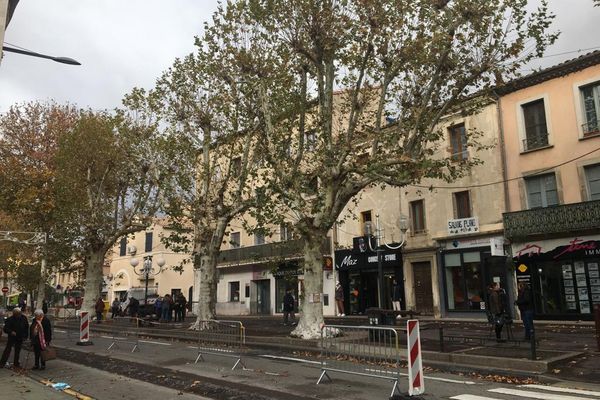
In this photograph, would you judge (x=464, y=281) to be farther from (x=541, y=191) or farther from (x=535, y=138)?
(x=535, y=138)

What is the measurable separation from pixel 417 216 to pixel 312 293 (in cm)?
1282

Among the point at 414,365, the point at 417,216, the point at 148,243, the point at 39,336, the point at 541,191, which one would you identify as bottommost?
the point at 414,365

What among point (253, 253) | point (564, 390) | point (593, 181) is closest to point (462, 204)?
point (593, 181)

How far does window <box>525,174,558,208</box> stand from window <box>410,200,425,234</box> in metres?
5.72

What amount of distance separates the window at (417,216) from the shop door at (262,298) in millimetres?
13045

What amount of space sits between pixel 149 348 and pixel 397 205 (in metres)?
16.2

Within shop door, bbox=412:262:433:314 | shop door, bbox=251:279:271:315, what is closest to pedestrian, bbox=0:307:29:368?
shop door, bbox=412:262:433:314

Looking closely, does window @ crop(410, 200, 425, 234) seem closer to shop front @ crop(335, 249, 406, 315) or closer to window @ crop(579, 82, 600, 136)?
shop front @ crop(335, 249, 406, 315)

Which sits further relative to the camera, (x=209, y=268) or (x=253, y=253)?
(x=253, y=253)

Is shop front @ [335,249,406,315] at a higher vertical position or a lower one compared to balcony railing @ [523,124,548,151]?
lower

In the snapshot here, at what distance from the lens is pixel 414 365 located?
7.23m

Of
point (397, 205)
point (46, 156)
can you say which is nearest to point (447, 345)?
point (397, 205)

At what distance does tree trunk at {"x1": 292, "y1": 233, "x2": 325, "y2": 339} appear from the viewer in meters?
16.0

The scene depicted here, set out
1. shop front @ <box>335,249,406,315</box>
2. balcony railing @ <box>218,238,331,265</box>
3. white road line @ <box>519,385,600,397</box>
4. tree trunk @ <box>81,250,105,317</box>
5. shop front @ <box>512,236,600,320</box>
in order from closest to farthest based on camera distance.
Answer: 1. white road line @ <box>519,385,600,397</box>
2. shop front @ <box>512,236,600,320</box>
3. shop front @ <box>335,249,406,315</box>
4. tree trunk @ <box>81,250,105,317</box>
5. balcony railing @ <box>218,238,331,265</box>
